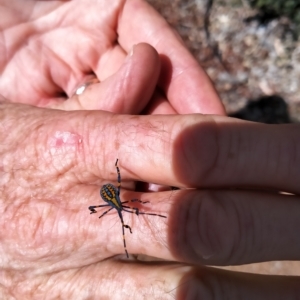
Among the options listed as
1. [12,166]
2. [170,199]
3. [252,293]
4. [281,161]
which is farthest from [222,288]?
[12,166]

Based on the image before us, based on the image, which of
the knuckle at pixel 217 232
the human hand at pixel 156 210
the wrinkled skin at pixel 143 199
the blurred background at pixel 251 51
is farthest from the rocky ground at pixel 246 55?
the knuckle at pixel 217 232

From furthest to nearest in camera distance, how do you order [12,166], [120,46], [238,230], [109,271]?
1. [120,46]
2. [12,166]
3. [109,271]
4. [238,230]

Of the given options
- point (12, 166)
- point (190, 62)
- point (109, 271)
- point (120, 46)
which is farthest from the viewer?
point (120, 46)

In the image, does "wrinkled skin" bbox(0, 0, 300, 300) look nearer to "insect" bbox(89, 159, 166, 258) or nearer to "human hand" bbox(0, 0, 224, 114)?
"insect" bbox(89, 159, 166, 258)

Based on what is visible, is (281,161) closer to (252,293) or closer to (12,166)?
(252,293)

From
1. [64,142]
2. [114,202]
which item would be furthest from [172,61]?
[114,202]

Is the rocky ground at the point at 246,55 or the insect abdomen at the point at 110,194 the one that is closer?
the insect abdomen at the point at 110,194

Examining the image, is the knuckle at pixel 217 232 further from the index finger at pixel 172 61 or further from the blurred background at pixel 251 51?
the blurred background at pixel 251 51
